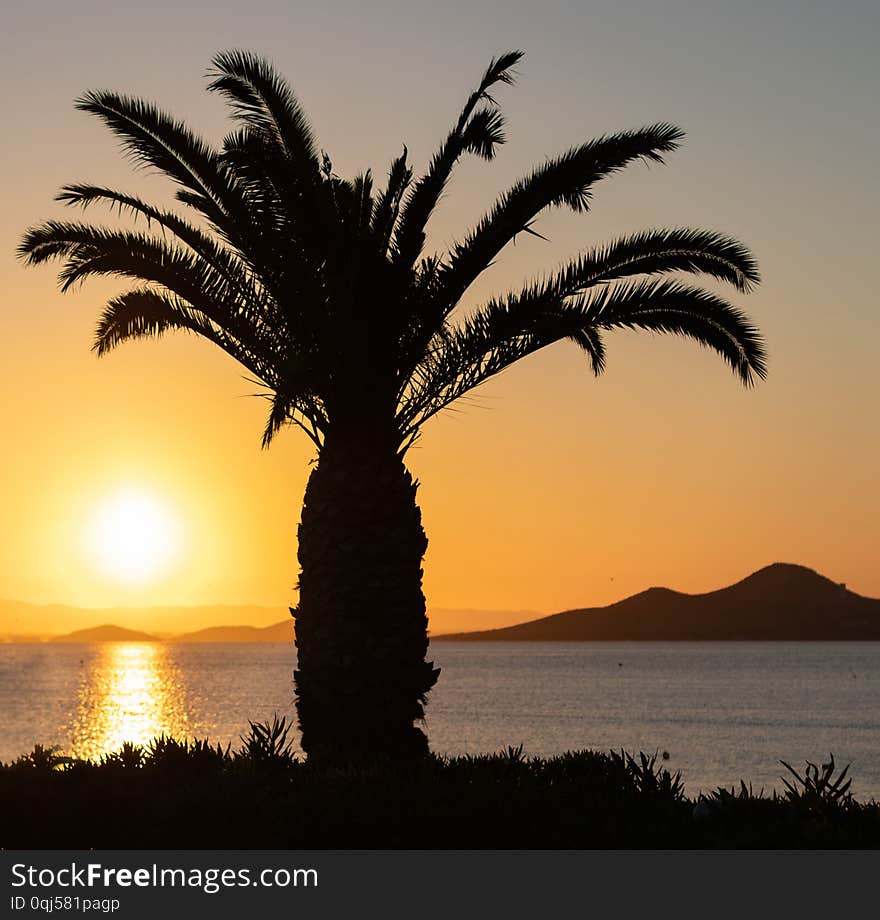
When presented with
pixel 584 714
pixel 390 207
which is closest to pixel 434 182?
pixel 390 207

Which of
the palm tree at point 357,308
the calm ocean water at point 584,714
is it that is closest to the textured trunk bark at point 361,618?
the palm tree at point 357,308

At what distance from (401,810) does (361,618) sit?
4.52 metres

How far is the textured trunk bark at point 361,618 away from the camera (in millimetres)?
16188

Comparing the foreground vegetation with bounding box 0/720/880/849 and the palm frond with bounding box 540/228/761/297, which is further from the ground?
the palm frond with bounding box 540/228/761/297

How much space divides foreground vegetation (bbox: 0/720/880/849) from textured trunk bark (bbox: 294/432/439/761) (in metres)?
1.41

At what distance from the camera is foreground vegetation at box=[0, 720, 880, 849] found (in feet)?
38.1

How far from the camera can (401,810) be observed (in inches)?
470

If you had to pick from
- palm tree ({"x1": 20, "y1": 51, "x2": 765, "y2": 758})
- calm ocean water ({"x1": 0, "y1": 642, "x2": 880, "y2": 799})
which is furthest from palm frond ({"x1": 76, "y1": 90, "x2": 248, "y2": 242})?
calm ocean water ({"x1": 0, "y1": 642, "x2": 880, "y2": 799})

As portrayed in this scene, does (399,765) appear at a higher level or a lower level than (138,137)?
lower

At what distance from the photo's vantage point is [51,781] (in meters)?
13.8

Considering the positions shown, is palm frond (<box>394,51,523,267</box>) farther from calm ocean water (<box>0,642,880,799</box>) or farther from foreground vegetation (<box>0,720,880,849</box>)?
calm ocean water (<box>0,642,880,799</box>)
